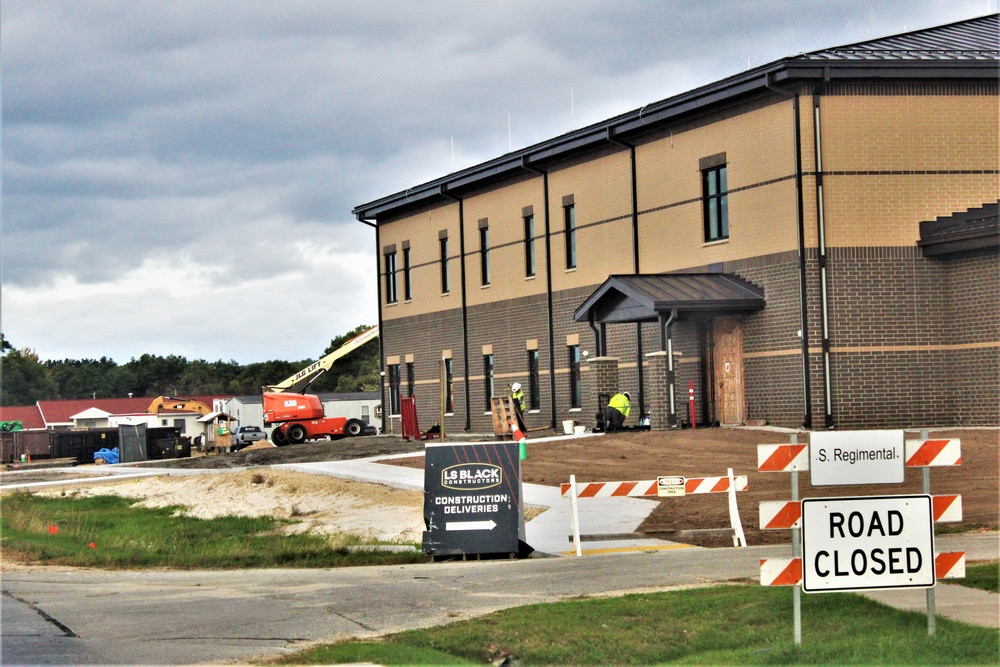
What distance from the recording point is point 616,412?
3328cm

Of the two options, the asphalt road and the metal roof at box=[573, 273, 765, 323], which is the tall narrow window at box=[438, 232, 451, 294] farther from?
the asphalt road

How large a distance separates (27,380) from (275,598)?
98.1 meters

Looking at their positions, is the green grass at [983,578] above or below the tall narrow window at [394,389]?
below

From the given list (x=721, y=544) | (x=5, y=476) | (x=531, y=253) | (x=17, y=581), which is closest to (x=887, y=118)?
(x=531, y=253)

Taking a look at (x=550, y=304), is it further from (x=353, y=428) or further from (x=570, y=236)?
(x=353, y=428)

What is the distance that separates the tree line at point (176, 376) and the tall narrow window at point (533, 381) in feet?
246

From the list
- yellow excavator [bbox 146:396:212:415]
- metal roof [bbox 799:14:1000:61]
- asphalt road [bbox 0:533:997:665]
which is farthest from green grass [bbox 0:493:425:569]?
yellow excavator [bbox 146:396:212:415]

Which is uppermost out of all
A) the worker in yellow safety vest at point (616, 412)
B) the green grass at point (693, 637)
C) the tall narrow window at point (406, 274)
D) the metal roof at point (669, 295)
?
the tall narrow window at point (406, 274)

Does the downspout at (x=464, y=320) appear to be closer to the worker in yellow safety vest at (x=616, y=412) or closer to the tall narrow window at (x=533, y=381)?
the tall narrow window at (x=533, y=381)

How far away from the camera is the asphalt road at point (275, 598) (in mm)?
10164

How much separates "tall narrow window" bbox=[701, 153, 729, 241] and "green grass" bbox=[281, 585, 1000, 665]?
2311cm

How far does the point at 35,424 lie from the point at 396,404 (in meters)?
71.3

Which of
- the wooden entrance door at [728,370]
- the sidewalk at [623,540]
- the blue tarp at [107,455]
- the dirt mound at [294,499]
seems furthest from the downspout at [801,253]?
the blue tarp at [107,455]

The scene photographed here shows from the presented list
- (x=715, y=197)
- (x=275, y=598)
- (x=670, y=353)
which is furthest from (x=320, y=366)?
(x=275, y=598)
